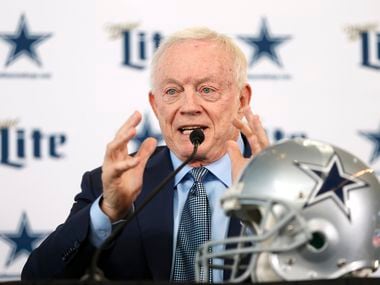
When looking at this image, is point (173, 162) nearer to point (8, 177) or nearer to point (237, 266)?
point (8, 177)

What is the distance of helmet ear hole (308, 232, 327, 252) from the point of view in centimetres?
173

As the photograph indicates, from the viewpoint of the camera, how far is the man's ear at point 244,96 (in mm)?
2719

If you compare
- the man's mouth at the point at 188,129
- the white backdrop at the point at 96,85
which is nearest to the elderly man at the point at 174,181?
the man's mouth at the point at 188,129

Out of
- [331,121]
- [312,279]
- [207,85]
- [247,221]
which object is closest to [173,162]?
[207,85]

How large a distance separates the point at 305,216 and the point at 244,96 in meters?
1.04

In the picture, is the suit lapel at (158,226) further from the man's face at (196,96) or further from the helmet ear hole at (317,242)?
the helmet ear hole at (317,242)

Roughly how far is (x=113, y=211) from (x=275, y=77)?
95cm

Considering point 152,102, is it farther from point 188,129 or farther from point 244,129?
point 244,129

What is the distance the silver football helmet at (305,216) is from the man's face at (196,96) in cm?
77

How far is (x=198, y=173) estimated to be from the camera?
2.58m

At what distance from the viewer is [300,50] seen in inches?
121

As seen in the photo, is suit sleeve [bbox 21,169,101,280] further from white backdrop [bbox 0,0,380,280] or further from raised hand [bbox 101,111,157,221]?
white backdrop [bbox 0,0,380,280]

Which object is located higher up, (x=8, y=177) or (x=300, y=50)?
(x=300, y=50)

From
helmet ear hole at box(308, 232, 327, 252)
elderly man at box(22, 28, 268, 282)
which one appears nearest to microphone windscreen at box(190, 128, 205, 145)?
elderly man at box(22, 28, 268, 282)
